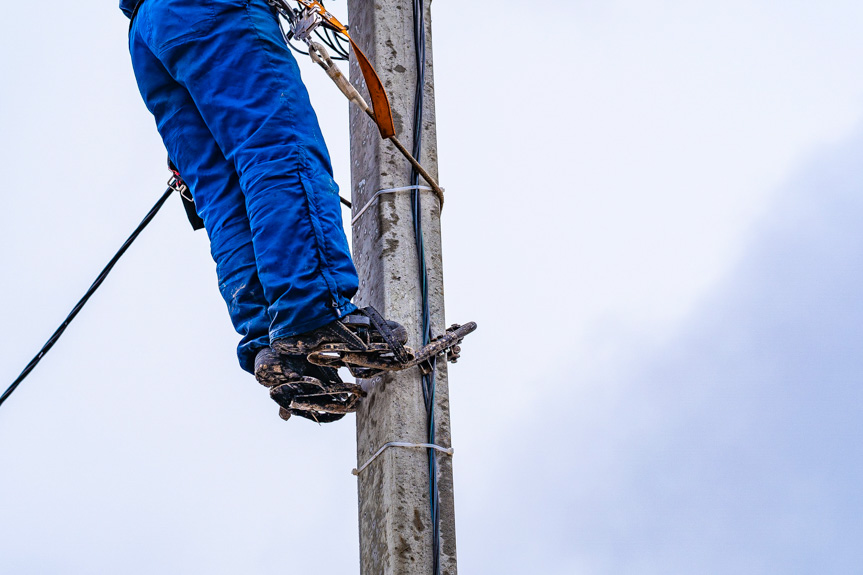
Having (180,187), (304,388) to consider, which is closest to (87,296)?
(180,187)

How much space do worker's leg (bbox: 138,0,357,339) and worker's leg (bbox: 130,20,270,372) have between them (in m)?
0.12

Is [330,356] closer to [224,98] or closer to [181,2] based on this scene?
[224,98]

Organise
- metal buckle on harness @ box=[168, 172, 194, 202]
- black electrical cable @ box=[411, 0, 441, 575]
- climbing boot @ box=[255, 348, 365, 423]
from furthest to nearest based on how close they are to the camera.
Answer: metal buckle on harness @ box=[168, 172, 194, 202]
black electrical cable @ box=[411, 0, 441, 575]
climbing boot @ box=[255, 348, 365, 423]

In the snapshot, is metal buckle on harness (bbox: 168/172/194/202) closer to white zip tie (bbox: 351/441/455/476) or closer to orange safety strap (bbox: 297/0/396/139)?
orange safety strap (bbox: 297/0/396/139)

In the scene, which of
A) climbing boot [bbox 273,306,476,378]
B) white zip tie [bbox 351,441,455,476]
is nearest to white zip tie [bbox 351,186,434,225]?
climbing boot [bbox 273,306,476,378]

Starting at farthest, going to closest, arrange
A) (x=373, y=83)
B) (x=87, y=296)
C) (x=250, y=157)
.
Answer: (x=87, y=296)
(x=373, y=83)
(x=250, y=157)

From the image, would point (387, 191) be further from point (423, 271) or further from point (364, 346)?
point (364, 346)

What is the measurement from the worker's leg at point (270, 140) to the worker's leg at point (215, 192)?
12 centimetres

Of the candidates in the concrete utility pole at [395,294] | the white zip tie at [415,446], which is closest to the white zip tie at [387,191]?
the concrete utility pole at [395,294]

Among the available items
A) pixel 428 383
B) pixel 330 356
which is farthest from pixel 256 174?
pixel 428 383

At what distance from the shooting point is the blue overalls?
342 centimetres

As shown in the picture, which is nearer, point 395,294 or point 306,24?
point 306,24

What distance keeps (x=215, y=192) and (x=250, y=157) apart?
11.4 inches

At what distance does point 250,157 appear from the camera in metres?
3.56
